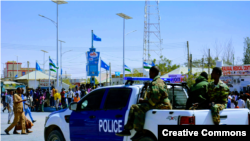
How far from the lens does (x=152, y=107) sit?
19.4ft

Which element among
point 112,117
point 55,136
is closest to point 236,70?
point 55,136

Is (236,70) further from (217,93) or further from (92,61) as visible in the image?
(217,93)

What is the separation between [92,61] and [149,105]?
24.7 m

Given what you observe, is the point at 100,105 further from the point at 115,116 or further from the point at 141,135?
the point at 141,135

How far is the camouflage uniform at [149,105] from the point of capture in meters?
5.75

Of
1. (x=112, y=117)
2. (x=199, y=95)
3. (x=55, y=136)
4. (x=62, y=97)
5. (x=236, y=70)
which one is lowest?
(x=62, y=97)

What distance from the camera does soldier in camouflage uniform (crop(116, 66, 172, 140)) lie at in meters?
5.75

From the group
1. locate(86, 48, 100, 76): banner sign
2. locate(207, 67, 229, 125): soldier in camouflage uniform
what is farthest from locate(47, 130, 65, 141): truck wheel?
locate(86, 48, 100, 76): banner sign

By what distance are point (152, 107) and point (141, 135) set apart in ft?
1.76

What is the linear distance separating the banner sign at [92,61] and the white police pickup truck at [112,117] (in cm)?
2235

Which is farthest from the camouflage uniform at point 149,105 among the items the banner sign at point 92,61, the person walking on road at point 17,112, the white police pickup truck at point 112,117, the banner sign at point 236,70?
the banner sign at point 236,70

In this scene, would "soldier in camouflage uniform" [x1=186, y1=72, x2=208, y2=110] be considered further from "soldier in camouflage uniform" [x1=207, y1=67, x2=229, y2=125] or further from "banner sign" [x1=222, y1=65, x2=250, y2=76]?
"banner sign" [x1=222, y1=65, x2=250, y2=76]

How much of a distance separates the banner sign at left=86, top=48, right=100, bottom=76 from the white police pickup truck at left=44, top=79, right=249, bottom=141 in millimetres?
22354

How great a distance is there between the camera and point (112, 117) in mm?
6457
